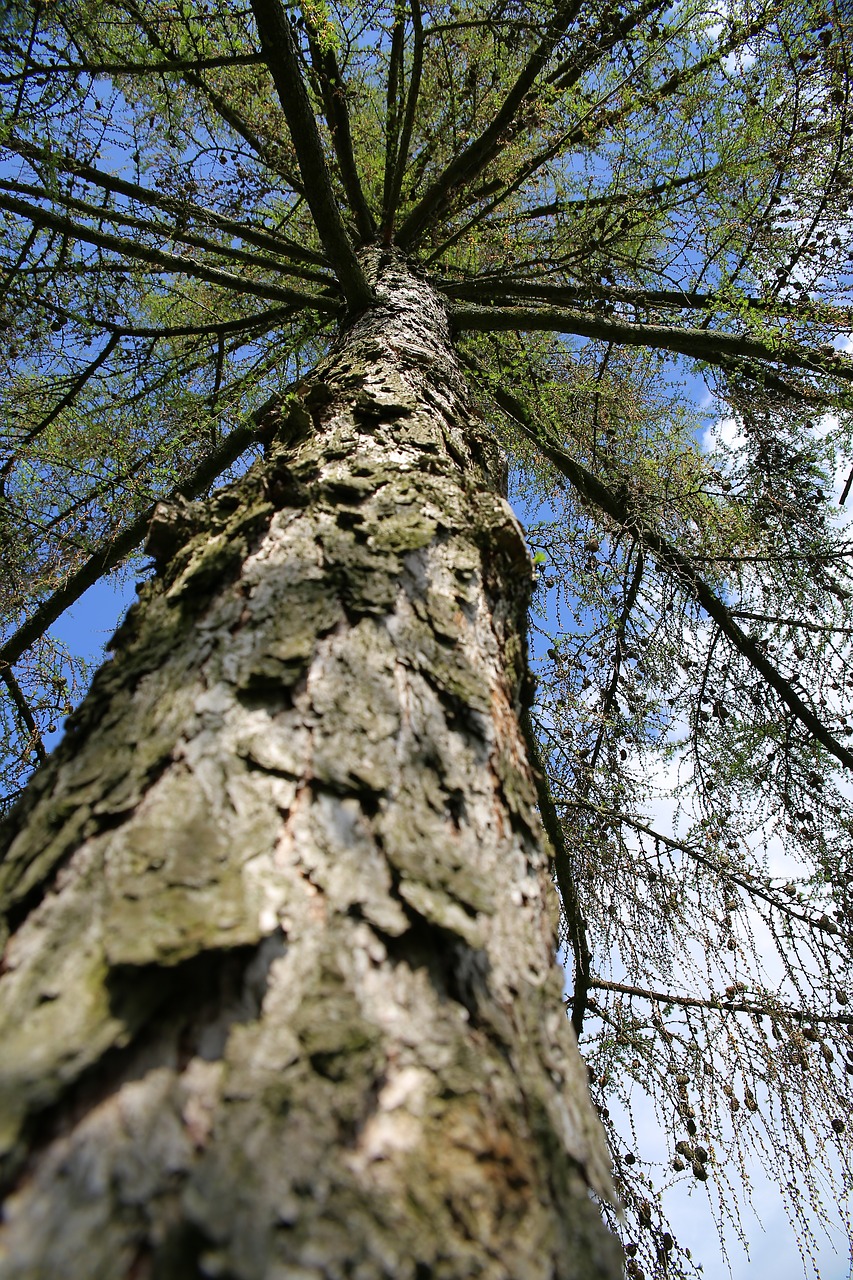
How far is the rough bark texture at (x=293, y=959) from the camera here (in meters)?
0.51

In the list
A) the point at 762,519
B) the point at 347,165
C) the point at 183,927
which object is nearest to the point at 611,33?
the point at 347,165

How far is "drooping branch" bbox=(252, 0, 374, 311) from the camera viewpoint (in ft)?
6.12

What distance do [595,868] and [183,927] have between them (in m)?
2.28

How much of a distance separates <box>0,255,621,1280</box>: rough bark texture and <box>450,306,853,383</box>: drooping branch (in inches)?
87.9

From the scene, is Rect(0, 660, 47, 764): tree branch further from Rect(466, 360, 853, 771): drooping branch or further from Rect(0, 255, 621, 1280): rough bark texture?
Rect(466, 360, 853, 771): drooping branch

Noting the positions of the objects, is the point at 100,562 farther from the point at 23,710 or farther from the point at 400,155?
the point at 400,155

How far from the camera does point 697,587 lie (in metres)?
3.15

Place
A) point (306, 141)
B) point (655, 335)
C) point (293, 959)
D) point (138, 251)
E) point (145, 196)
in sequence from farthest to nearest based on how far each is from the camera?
point (655, 335), point (145, 196), point (138, 251), point (306, 141), point (293, 959)

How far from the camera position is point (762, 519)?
3.29 m

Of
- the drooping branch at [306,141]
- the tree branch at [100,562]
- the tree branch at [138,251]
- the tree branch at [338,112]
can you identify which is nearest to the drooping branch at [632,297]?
the tree branch at [338,112]

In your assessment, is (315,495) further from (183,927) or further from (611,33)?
(611,33)

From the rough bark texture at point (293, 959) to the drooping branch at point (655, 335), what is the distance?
2232mm

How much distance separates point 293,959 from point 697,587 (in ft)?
9.50

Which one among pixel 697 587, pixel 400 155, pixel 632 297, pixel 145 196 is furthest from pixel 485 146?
pixel 697 587
